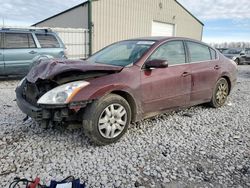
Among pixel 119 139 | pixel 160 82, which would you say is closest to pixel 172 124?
pixel 160 82

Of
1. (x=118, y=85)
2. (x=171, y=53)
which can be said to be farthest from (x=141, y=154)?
(x=171, y=53)

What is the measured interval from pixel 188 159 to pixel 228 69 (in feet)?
10.0

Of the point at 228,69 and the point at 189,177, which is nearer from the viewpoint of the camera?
the point at 189,177

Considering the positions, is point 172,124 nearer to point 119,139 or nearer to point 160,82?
point 160,82

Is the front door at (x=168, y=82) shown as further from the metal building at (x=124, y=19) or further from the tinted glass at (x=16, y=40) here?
the metal building at (x=124, y=19)

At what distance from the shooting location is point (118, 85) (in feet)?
11.2

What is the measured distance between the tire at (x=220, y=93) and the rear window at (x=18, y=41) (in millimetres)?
6007

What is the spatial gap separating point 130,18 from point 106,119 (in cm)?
1382

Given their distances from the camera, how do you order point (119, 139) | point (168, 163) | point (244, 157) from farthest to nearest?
1. point (119, 139)
2. point (244, 157)
3. point (168, 163)

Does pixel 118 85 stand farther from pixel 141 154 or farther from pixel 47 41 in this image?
pixel 47 41

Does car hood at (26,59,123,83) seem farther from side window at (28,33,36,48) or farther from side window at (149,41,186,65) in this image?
side window at (28,33,36,48)

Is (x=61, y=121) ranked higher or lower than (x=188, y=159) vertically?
higher

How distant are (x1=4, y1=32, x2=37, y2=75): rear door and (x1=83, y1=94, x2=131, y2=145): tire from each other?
18.8ft

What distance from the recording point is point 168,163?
3.02 m
